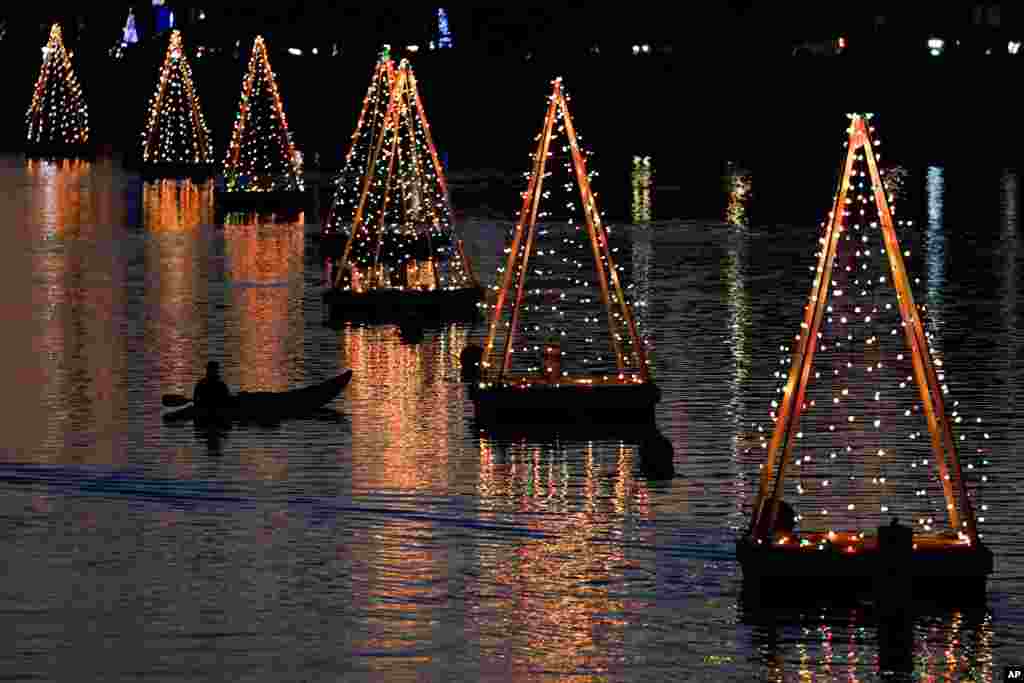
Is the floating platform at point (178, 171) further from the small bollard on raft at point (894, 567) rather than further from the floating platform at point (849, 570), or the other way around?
the small bollard on raft at point (894, 567)

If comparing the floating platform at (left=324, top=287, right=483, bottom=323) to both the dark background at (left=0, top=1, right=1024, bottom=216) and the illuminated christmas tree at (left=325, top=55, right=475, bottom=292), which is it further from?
the dark background at (left=0, top=1, right=1024, bottom=216)

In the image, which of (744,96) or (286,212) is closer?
(286,212)

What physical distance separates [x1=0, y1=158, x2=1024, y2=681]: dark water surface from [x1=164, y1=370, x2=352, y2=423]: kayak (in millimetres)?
575

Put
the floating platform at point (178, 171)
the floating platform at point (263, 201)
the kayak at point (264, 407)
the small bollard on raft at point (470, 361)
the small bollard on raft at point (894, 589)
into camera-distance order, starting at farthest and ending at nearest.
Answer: the floating platform at point (178, 171) < the floating platform at point (263, 201) < the small bollard on raft at point (470, 361) < the kayak at point (264, 407) < the small bollard on raft at point (894, 589)

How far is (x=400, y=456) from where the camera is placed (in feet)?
147

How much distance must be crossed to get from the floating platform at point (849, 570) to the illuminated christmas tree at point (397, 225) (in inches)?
1094

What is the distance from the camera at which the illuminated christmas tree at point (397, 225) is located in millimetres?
65562

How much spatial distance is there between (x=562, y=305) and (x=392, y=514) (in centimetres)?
2916

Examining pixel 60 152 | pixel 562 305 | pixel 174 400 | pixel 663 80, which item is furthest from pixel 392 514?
pixel 663 80

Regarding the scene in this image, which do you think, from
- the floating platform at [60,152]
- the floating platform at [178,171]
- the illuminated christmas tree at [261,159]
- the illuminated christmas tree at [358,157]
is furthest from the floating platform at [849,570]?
the floating platform at [60,152]

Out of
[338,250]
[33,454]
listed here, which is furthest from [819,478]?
[338,250]

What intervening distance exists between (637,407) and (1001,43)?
10072cm

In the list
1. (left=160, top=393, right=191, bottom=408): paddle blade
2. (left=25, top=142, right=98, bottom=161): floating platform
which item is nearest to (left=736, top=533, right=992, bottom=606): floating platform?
(left=160, top=393, right=191, bottom=408): paddle blade

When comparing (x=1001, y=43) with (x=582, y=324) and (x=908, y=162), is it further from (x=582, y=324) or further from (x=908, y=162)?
(x=582, y=324)
